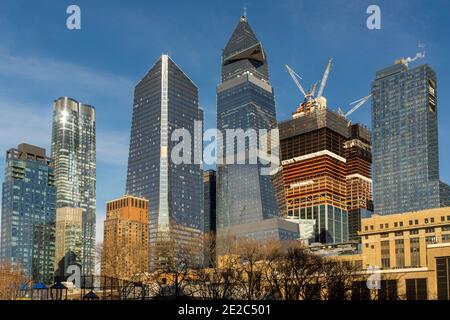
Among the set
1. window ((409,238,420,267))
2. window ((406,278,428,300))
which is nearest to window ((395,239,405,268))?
window ((409,238,420,267))

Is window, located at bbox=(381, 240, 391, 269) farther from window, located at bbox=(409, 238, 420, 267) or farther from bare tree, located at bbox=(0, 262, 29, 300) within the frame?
bare tree, located at bbox=(0, 262, 29, 300)

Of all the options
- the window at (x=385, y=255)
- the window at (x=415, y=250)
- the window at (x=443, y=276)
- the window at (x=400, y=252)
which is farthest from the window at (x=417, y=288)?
the window at (x=385, y=255)

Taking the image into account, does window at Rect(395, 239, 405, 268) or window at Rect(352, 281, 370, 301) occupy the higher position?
window at Rect(395, 239, 405, 268)

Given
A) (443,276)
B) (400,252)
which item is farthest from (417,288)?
(400,252)

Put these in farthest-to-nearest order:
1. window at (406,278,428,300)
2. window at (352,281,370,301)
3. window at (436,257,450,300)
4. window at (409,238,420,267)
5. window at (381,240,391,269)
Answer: window at (381,240,391,269)
window at (409,238,420,267)
window at (406,278,428,300)
window at (436,257,450,300)
window at (352,281,370,301)

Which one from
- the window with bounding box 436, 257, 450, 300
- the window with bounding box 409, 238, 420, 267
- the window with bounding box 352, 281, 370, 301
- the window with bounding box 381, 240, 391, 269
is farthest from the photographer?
the window with bounding box 381, 240, 391, 269

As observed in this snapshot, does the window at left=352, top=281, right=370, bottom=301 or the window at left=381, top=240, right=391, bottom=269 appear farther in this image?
the window at left=381, top=240, right=391, bottom=269

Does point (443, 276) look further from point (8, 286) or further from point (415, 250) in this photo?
point (8, 286)

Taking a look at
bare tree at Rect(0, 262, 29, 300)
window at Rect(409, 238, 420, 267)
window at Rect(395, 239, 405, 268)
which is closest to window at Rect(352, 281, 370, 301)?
bare tree at Rect(0, 262, 29, 300)

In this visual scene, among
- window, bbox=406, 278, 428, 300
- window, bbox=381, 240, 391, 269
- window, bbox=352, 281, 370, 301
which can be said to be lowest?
window, bbox=406, 278, 428, 300
